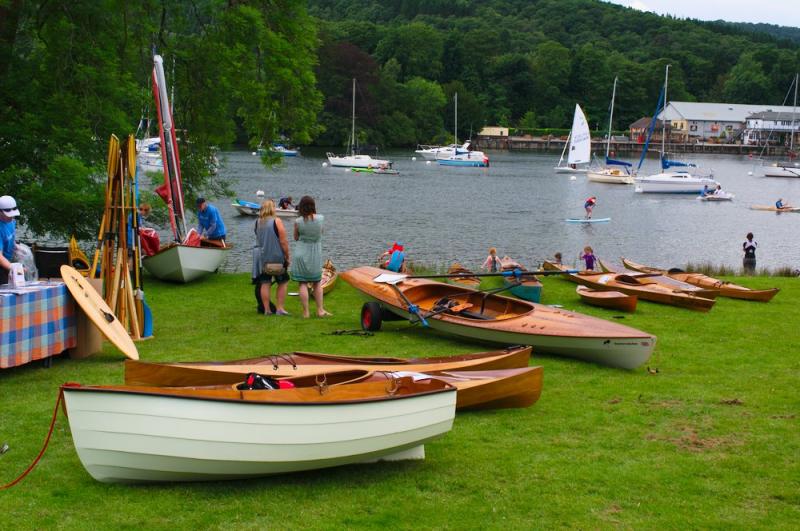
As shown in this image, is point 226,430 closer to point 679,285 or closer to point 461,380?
point 461,380

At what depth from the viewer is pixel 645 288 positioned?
18.4 meters

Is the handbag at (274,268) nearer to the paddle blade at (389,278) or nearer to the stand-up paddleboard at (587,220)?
the paddle blade at (389,278)

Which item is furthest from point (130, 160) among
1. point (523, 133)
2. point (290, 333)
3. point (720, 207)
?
point (523, 133)

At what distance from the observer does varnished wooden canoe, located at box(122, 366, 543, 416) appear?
8.88 m

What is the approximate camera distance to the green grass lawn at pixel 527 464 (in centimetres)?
709

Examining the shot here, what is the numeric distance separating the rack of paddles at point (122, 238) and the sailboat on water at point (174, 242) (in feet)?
18.0

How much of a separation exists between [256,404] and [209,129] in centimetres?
1817

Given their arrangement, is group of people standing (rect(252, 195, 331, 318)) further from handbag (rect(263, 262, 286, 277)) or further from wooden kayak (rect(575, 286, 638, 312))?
wooden kayak (rect(575, 286, 638, 312))

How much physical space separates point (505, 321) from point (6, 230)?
6.70 m

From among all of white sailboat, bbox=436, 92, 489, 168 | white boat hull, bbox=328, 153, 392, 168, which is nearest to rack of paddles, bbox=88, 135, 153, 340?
white boat hull, bbox=328, 153, 392, 168

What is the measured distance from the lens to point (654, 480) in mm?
7969

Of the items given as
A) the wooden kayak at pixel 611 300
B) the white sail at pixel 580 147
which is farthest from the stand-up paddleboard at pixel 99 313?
the white sail at pixel 580 147

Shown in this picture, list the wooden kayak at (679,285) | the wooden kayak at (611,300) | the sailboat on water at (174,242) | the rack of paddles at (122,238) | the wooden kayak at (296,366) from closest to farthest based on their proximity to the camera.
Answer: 1. the wooden kayak at (296,366)
2. the rack of paddles at (122,238)
3. the wooden kayak at (611,300)
4. the wooden kayak at (679,285)
5. the sailboat on water at (174,242)

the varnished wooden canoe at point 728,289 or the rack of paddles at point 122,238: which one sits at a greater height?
the rack of paddles at point 122,238
